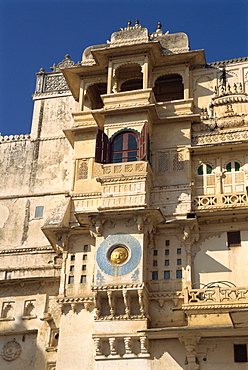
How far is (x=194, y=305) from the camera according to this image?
17.5 metres

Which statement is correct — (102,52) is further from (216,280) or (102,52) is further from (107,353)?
(107,353)

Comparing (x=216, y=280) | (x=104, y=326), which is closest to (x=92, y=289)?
(x=104, y=326)

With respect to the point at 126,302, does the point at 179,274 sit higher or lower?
higher

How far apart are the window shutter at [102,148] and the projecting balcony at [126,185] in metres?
0.32

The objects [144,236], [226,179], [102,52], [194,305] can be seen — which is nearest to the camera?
[194,305]

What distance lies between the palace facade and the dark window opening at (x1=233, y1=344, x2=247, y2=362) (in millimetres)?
28

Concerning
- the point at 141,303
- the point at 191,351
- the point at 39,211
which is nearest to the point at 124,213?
the point at 141,303

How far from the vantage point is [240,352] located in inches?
683

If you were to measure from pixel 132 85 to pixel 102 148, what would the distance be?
398 cm

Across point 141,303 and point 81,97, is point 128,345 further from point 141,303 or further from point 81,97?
point 81,97

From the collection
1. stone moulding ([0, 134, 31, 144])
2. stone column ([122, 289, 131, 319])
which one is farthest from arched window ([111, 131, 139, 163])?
stone moulding ([0, 134, 31, 144])

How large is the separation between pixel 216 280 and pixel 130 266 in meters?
2.53

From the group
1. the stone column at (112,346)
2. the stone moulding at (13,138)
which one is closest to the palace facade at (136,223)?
the stone column at (112,346)

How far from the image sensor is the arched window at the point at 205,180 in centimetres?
1983
